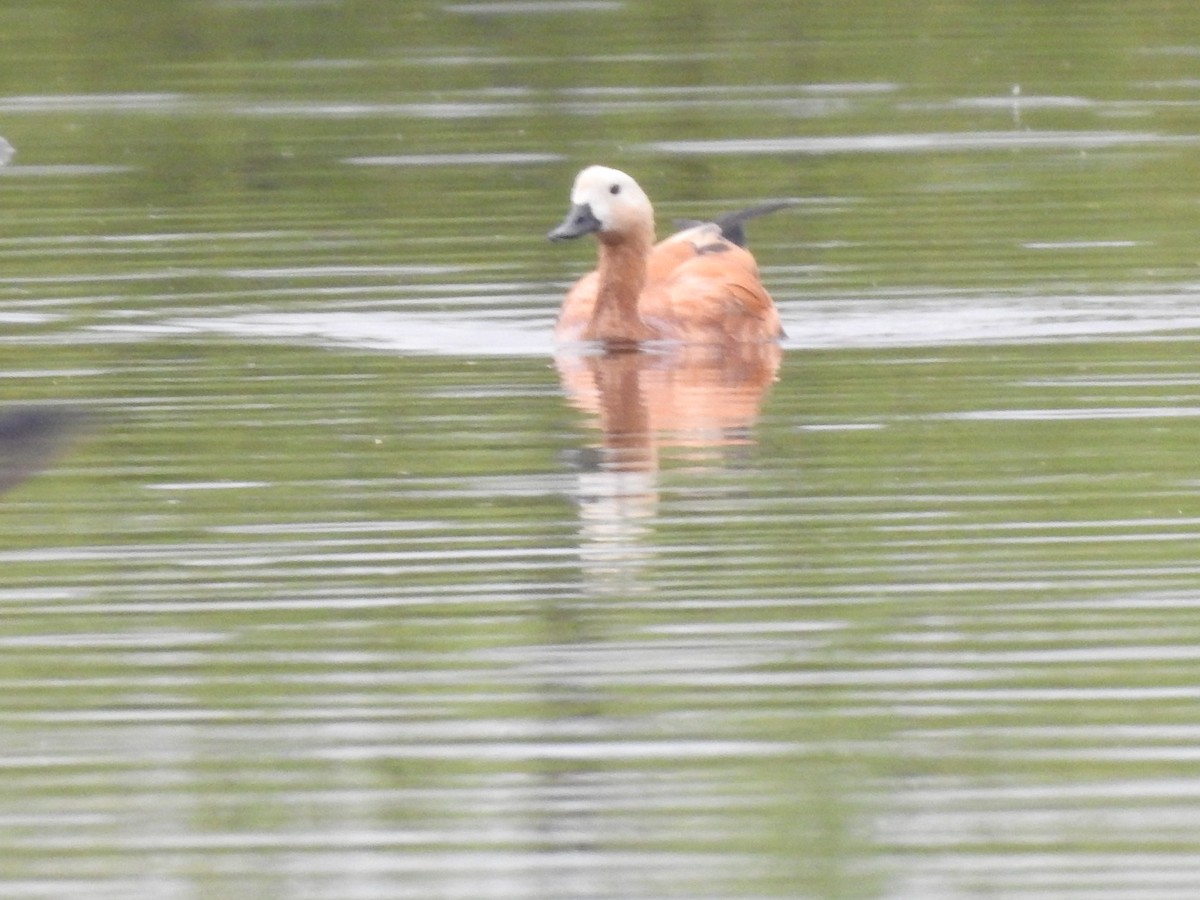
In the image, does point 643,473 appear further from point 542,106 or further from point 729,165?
point 542,106

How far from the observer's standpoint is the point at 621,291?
14.1 metres

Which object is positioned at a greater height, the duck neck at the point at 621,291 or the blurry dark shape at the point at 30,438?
the blurry dark shape at the point at 30,438

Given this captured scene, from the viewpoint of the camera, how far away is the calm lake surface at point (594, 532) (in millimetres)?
6590

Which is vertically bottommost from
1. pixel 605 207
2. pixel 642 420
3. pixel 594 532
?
pixel 642 420

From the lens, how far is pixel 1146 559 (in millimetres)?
8898

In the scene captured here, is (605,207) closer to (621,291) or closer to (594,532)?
(621,291)

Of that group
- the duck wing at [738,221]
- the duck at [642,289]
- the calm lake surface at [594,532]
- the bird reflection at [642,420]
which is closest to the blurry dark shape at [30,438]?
the calm lake surface at [594,532]

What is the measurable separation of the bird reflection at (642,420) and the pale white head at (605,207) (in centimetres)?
63

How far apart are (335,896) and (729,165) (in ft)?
44.3

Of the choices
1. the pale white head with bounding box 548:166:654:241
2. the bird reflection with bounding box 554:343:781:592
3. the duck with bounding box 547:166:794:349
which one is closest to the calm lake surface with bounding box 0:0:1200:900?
the bird reflection with bounding box 554:343:781:592

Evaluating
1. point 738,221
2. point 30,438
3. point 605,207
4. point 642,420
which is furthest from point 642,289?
point 30,438

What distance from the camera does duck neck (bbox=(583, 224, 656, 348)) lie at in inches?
547

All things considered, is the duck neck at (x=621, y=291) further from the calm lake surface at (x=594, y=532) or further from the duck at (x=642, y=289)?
the calm lake surface at (x=594, y=532)

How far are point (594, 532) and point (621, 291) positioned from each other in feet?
15.3
